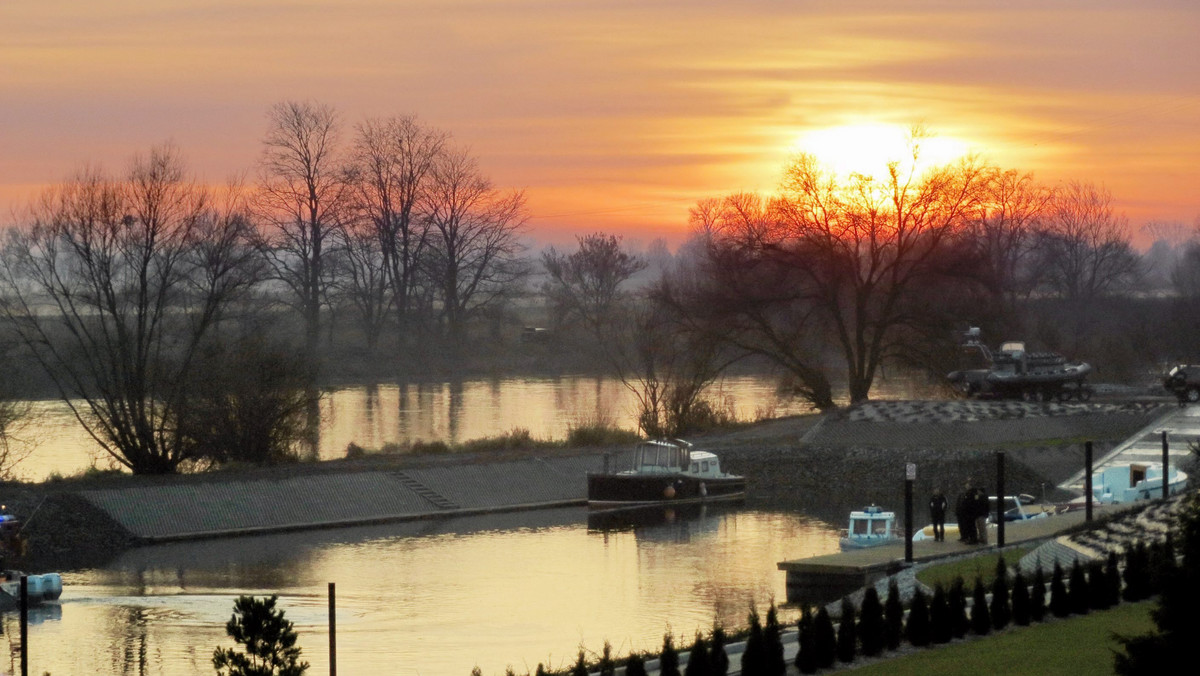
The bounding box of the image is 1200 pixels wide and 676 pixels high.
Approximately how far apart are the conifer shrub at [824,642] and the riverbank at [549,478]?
25257 millimetres

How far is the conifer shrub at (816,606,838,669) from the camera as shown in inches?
699

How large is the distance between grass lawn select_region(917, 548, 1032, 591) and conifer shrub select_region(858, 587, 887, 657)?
7717mm

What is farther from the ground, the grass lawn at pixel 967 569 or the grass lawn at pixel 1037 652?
the grass lawn at pixel 1037 652

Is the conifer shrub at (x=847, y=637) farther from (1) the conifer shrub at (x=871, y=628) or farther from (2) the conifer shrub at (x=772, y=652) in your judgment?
(2) the conifer shrub at (x=772, y=652)

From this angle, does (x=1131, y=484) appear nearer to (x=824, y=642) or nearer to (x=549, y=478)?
(x=549, y=478)

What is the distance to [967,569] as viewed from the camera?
1104 inches

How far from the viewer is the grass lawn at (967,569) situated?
2679 cm

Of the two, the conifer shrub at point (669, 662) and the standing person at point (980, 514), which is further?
the standing person at point (980, 514)

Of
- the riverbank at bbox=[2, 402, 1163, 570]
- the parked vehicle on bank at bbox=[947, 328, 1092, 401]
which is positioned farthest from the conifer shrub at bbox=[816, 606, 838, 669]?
the parked vehicle on bank at bbox=[947, 328, 1092, 401]

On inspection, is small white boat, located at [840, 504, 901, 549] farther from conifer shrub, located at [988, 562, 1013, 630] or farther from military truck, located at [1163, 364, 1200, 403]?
military truck, located at [1163, 364, 1200, 403]

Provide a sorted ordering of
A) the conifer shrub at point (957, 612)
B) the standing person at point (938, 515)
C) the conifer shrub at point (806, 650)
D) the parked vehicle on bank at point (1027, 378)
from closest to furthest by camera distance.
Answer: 1. the conifer shrub at point (806, 650)
2. the conifer shrub at point (957, 612)
3. the standing person at point (938, 515)
4. the parked vehicle on bank at point (1027, 378)

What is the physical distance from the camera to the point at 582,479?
2008 inches

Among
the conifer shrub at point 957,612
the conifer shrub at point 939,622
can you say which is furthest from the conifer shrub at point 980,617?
the conifer shrub at point 939,622

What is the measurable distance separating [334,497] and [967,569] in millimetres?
22844
